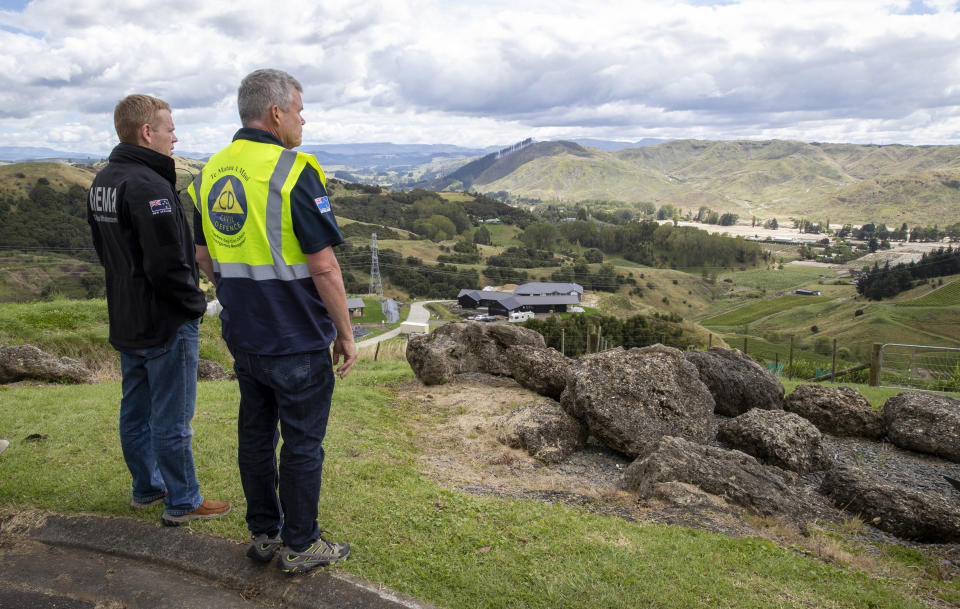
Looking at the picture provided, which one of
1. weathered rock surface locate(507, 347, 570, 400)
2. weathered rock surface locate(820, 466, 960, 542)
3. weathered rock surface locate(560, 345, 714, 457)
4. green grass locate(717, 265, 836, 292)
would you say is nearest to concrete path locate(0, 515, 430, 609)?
weathered rock surface locate(560, 345, 714, 457)

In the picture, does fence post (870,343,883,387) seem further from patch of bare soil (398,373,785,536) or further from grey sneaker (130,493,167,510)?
grey sneaker (130,493,167,510)

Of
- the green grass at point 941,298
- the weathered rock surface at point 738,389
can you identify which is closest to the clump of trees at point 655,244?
the green grass at point 941,298

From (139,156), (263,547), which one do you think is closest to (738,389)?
(263,547)

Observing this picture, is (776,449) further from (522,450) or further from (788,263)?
(788,263)

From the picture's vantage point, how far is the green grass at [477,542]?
360cm

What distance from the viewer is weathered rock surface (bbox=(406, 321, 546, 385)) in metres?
10.4

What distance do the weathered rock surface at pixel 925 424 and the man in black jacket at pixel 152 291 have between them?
969 centimetres

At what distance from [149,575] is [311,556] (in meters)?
1.05

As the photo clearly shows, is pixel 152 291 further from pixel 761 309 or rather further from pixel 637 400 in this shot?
pixel 761 309

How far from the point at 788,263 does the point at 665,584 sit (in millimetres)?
192881

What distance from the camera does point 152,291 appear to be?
3795mm

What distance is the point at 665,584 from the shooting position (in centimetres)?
372

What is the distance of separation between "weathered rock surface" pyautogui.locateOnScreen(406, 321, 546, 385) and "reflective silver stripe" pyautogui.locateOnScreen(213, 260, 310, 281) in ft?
23.6

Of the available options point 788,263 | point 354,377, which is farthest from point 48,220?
point 788,263
